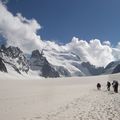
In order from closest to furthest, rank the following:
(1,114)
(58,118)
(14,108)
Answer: (58,118)
(1,114)
(14,108)

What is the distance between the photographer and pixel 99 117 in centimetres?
1553

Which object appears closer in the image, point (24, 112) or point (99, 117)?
point (99, 117)

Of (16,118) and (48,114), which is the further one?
(48,114)

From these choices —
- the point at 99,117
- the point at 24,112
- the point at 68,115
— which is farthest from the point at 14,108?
the point at 99,117

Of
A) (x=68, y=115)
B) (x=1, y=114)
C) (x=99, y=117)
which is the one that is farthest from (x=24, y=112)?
(x=99, y=117)

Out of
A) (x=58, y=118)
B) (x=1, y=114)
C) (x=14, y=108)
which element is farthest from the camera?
(x=14, y=108)

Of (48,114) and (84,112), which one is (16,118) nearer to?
Result: (48,114)

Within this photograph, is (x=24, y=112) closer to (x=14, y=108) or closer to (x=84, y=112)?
(x=14, y=108)

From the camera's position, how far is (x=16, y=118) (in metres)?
15.6

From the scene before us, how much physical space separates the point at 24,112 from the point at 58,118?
123 inches

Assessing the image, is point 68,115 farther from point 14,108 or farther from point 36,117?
point 14,108

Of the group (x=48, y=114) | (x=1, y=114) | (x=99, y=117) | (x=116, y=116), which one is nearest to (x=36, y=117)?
(x=48, y=114)

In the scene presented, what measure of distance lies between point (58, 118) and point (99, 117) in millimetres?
2386

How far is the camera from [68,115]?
54.0 ft
